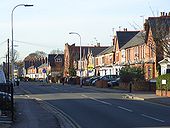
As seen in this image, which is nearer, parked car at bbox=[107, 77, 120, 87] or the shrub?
A: the shrub

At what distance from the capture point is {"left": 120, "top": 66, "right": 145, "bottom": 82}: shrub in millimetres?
59756

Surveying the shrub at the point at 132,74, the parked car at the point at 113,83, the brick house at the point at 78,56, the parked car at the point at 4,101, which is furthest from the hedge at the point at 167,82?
the brick house at the point at 78,56

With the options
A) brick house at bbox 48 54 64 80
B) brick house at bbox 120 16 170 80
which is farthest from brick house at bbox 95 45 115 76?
brick house at bbox 48 54 64 80

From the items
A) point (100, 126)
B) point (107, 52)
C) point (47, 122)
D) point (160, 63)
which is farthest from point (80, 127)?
point (107, 52)

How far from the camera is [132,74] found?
60.7 m

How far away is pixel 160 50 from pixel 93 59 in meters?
71.1

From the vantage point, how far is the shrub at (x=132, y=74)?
5976 cm

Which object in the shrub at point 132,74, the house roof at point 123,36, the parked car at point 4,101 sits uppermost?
the house roof at point 123,36

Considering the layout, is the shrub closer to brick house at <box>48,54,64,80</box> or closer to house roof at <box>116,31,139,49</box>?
house roof at <box>116,31,139,49</box>

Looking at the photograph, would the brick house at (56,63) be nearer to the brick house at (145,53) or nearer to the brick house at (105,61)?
the brick house at (105,61)

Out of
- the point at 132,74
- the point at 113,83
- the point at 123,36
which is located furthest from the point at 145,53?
the point at 123,36

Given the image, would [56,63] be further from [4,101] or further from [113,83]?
[4,101]

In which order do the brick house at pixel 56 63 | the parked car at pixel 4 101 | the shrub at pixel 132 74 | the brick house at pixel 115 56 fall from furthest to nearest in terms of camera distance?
the brick house at pixel 56 63
the brick house at pixel 115 56
the shrub at pixel 132 74
the parked car at pixel 4 101

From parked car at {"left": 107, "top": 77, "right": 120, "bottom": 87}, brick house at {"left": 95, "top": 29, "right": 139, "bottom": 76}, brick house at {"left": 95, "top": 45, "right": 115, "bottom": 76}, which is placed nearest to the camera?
parked car at {"left": 107, "top": 77, "right": 120, "bottom": 87}
